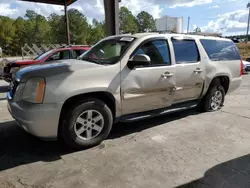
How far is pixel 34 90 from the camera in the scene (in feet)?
10.2

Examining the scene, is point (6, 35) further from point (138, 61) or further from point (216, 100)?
point (138, 61)

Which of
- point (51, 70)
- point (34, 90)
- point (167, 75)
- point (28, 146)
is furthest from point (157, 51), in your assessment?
point (28, 146)

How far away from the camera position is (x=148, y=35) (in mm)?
4160

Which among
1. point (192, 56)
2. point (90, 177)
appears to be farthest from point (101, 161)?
point (192, 56)

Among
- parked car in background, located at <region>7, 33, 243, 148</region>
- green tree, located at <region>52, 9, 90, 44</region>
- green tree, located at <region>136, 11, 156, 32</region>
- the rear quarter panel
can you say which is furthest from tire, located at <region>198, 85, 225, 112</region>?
green tree, located at <region>136, 11, 156, 32</region>

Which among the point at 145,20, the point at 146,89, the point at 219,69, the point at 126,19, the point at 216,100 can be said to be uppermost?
the point at 145,20

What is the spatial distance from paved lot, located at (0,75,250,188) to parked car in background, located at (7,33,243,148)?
35cm

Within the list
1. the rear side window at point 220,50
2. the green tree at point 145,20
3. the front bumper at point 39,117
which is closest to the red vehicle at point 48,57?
the rear side window at point 220,50

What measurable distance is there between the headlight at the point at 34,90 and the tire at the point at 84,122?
48cm

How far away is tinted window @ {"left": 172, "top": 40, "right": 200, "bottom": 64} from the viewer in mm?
4438

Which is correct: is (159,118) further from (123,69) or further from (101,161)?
(101,161)

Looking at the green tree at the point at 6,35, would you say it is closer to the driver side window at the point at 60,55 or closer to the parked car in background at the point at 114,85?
the driver side window at the point at 60,55

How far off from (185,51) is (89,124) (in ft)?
8.16

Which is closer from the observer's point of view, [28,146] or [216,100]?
[28,146]
